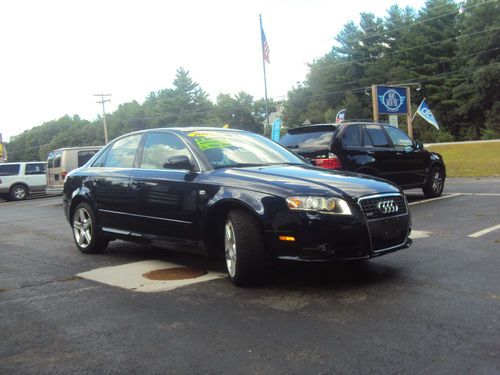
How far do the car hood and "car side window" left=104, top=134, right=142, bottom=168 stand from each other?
5.25 feet

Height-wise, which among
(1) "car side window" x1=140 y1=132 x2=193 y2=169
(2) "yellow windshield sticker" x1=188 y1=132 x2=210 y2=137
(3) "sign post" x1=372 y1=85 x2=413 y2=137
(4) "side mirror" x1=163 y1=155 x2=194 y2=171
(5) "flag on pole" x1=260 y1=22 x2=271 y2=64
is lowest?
(4) "side mirror" x1=163 y1=155 x2=194 y2=171

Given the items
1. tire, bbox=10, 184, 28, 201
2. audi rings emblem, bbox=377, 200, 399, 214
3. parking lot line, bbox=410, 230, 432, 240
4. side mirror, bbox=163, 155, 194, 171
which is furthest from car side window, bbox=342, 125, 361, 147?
tire, bbox=10, 184, 28, 201

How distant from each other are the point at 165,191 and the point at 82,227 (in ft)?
6.75

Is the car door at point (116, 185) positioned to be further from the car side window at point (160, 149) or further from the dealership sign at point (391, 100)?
the dealership sign at point (391, 100)

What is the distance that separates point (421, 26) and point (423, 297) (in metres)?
70.6

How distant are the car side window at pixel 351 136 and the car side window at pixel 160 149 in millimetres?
4501

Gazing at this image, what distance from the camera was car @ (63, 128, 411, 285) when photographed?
14.5ft

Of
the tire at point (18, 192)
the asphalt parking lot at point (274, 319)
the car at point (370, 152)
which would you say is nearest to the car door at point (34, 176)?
the tire at point (18, 192)

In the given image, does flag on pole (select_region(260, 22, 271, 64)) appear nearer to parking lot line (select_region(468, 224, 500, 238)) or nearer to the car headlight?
parking lot line (select_region(468, 224, 500, 238))

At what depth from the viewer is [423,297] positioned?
4215 millimetres

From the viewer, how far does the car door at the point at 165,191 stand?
17.1 ft

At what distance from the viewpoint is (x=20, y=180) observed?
23.1 metres

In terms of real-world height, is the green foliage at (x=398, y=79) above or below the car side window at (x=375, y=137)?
above

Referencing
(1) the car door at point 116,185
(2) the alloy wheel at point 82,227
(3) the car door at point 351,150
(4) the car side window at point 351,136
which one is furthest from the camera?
(4) the car side window at point 351,136
